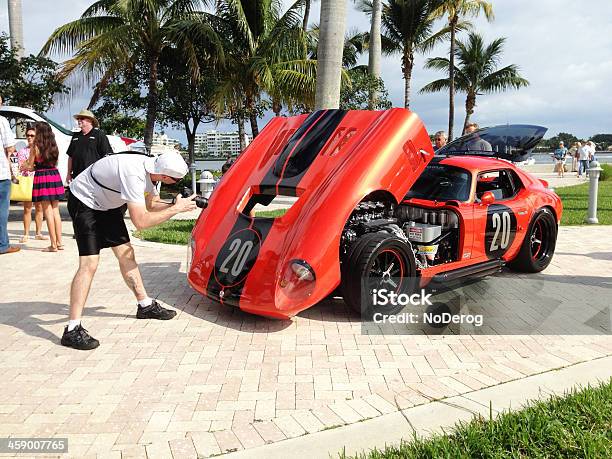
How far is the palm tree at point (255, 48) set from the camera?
16.8 meters

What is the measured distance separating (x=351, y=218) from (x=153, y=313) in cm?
198

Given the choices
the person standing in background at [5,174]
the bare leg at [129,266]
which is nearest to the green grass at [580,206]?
the bare leg at [129,266]

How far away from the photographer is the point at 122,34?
49.5 feet

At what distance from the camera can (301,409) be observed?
313 centimetres

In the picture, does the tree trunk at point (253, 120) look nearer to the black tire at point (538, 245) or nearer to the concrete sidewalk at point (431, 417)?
the black tire at point (538, 245)

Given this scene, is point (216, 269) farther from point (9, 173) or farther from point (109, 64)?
point (109, 64)

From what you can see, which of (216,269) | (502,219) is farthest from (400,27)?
(216,269)

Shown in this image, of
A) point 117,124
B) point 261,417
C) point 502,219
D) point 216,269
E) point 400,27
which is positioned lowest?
point 261,417

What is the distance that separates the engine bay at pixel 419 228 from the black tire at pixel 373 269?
0.17 meters

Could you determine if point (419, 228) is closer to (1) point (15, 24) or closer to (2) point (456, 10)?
(1) point (15, 24)

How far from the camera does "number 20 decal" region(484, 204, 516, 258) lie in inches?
216

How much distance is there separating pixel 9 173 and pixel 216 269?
4.56 m

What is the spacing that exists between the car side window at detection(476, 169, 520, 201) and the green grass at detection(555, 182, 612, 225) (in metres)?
5.05

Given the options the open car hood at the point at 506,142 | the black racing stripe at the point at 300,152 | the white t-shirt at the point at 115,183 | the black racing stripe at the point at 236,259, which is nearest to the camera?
the white t-shirt at the point at 115,183
